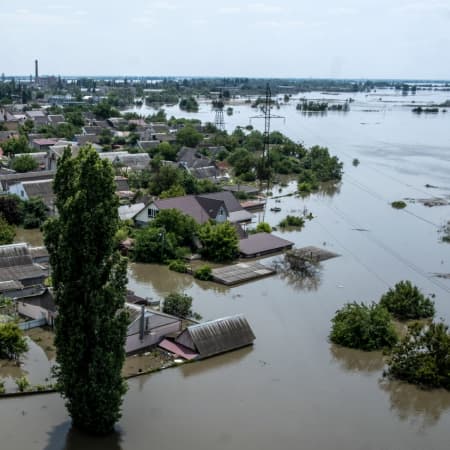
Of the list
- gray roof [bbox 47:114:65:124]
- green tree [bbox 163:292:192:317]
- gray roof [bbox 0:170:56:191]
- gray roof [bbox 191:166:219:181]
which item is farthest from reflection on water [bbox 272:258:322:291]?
gray roof [bbox 47:114:65:124]

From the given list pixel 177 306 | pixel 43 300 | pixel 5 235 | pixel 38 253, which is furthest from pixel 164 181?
pixel 43 300

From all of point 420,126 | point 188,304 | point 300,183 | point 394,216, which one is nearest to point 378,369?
point 188,304

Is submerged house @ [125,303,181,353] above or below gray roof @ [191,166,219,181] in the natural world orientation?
below

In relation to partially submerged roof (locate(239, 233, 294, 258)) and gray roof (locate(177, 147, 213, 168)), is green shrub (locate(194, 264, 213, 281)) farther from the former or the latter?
gray roof (locate(177, 147, 213, 168))

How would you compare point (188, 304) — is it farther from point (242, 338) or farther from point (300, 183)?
point (300, 183)

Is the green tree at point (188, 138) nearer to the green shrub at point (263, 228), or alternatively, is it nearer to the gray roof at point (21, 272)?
the green shrub at point (263, 228)
